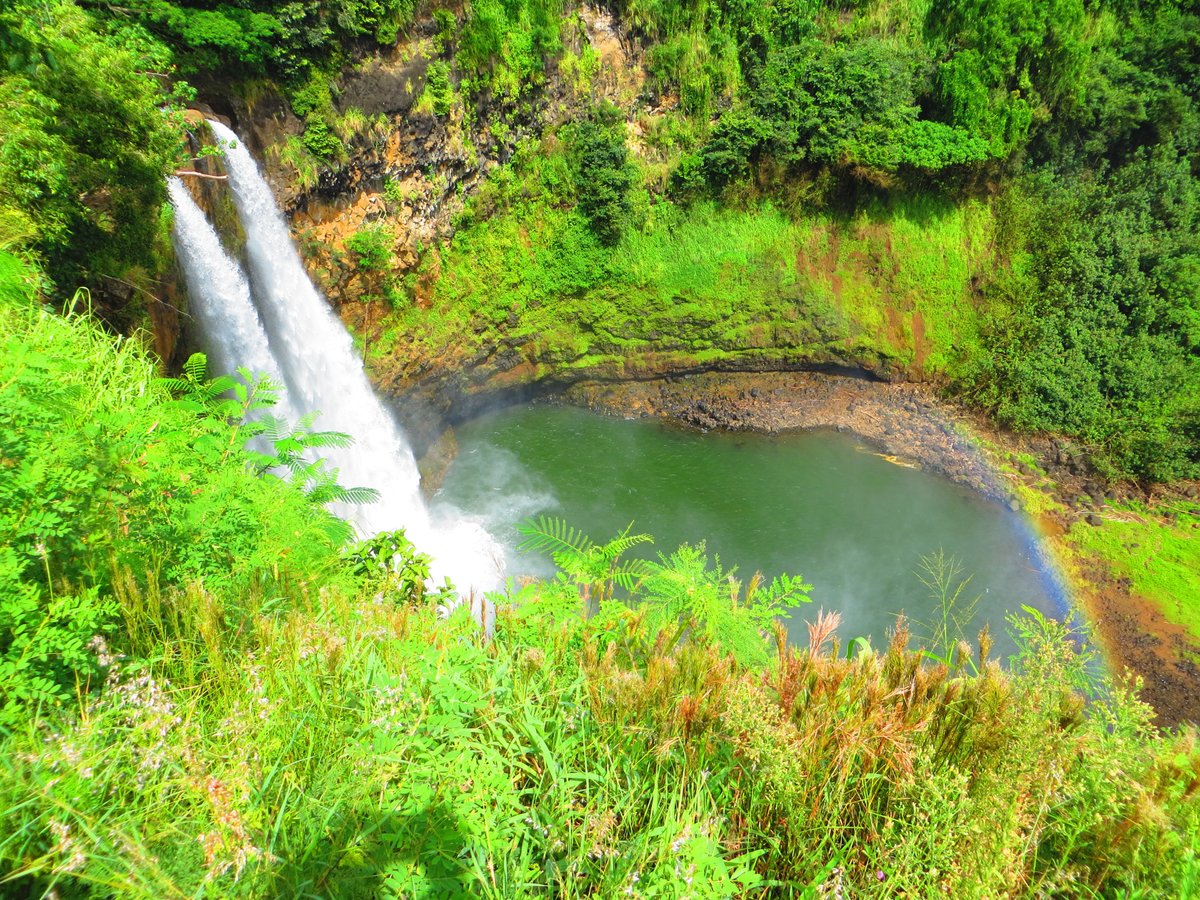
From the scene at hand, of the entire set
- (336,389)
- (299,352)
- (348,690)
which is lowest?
(336,389)

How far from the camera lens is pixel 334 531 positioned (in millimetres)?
3441

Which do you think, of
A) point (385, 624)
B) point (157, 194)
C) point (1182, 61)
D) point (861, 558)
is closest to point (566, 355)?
point (861, 558)

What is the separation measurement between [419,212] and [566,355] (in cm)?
435

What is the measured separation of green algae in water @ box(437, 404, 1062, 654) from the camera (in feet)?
33.3

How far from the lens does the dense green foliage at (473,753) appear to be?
1500 mm

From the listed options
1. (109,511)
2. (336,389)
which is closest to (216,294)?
(336,389)

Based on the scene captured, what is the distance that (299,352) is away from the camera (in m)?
9.34

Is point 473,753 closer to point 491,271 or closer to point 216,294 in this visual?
point 216,294

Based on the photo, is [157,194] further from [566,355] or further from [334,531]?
[566,355]

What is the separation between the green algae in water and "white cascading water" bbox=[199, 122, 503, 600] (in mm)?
880

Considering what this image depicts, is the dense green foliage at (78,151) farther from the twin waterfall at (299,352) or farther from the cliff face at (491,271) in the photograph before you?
the cliff face at (491,271)

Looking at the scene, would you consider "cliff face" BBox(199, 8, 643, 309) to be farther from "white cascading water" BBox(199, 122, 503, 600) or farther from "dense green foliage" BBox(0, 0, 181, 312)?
"dense green foliage" BBox(0, 0, 181, 312)

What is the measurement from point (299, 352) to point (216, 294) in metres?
2.08

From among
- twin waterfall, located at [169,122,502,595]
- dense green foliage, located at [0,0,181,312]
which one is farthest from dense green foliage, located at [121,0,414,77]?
dense green foliage, located at [0,0,181,312]
